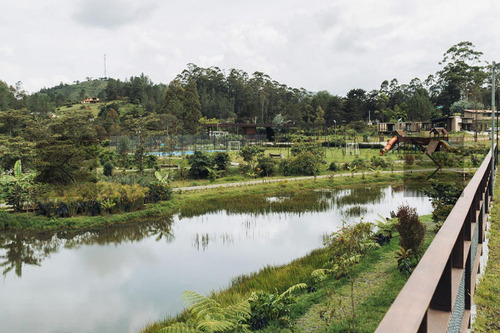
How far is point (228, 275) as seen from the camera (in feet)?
28.5

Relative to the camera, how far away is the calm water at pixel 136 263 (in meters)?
7.22

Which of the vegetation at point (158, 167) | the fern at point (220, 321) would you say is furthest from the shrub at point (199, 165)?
the fern at point (220, 321)

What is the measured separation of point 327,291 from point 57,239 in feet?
31.7

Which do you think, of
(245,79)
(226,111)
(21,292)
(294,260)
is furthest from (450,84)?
(21,292)

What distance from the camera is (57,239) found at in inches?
481

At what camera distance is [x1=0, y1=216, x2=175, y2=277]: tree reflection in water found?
10.7 m

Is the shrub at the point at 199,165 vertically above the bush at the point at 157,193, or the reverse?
the shrub at the point at 199,165

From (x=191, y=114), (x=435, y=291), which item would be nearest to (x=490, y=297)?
(x=435, y=291)

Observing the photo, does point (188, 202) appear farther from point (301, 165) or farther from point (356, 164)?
point (356, 164)

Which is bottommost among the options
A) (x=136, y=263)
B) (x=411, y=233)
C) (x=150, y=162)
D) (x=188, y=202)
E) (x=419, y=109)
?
(x=136, y=263)

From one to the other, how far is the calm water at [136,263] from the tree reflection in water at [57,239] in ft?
0.10

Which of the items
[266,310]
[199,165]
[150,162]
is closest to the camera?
[266,310]

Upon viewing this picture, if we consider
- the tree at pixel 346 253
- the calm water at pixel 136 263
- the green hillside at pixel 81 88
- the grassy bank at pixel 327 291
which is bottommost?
the calm water at pixel 136 263

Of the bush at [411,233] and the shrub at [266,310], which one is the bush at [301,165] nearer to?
the bush at [411,233]
